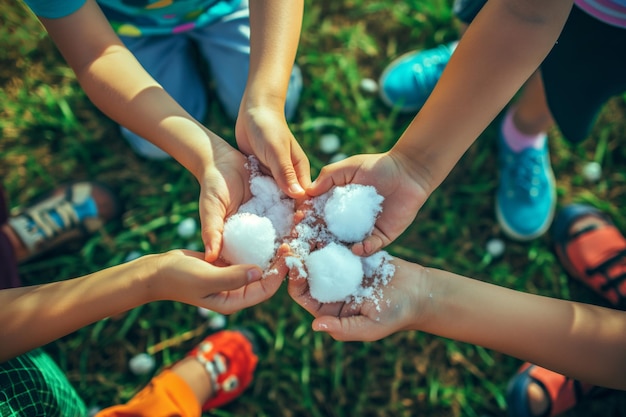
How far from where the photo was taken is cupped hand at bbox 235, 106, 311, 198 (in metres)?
1.50

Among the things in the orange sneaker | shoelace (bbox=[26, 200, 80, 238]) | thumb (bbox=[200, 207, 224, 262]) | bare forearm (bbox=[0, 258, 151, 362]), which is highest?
thumb (bbox=[200, 207, 224, 262])

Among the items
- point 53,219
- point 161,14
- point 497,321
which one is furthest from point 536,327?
point 53,219

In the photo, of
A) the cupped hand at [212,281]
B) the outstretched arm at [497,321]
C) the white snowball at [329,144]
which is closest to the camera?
the cupped hand at [212,281]

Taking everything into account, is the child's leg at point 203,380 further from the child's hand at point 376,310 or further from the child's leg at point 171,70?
the child's leg at point 171,70

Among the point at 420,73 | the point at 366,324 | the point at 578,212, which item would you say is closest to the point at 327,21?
the point at 420,73

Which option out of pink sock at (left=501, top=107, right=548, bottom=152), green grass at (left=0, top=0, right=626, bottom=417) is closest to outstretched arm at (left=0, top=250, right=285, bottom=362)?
green grass at (left=0, top=0, right=626, bottom=417)

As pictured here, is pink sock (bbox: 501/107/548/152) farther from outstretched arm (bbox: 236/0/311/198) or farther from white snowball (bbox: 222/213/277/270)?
white snowball (bbox: 222/213/277/270)

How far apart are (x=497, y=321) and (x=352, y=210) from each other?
1.84 feet

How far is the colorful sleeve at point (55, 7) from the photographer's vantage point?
1.51 meters

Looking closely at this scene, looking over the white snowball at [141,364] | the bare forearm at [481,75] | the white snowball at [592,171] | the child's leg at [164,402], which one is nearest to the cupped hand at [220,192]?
the bare forearm at [481,75]

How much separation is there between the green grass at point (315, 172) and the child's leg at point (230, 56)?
112 mm

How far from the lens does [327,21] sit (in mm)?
2465

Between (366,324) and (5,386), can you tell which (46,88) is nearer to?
(5,386)

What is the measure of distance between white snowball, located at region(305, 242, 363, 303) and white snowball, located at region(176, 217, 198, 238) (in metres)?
0.83
